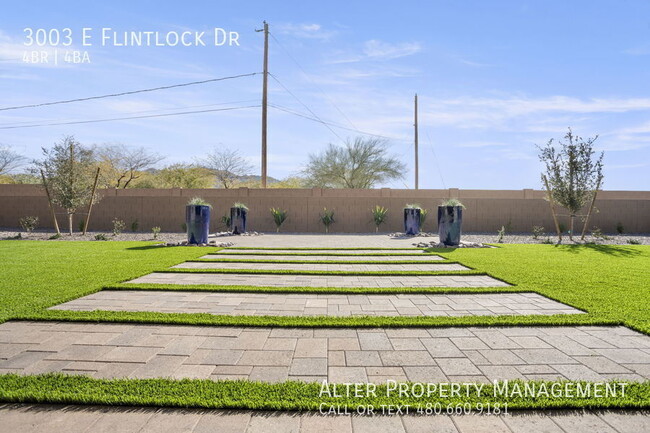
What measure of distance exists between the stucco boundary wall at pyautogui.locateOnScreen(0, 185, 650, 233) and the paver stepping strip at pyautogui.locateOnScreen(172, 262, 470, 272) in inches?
374

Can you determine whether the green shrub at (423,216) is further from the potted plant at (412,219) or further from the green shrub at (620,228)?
the green shrub at (620,228)

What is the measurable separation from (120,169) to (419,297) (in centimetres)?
3214

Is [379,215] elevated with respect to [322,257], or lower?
elevated

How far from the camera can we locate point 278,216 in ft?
52.2

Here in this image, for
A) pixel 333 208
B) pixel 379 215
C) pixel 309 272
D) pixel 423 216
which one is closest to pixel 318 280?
pixel 309 272

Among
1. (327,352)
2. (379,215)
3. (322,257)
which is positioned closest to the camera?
(327,352)

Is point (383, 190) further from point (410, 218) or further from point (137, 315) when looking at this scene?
point (137, 315)

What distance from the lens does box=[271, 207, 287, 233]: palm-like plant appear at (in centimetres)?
1591

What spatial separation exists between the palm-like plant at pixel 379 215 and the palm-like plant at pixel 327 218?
68.3 inches

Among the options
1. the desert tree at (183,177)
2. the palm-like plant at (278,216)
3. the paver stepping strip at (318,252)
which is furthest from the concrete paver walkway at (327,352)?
the desert tree at (183,177)

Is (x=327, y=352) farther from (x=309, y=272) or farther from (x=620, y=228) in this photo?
(x=620, y=228)

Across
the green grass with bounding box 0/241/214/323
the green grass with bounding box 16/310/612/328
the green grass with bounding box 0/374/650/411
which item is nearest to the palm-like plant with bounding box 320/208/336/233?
the green grass with bounding box 0/241/214/323

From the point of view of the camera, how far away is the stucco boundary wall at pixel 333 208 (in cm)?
1633

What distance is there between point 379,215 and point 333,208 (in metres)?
1.96
